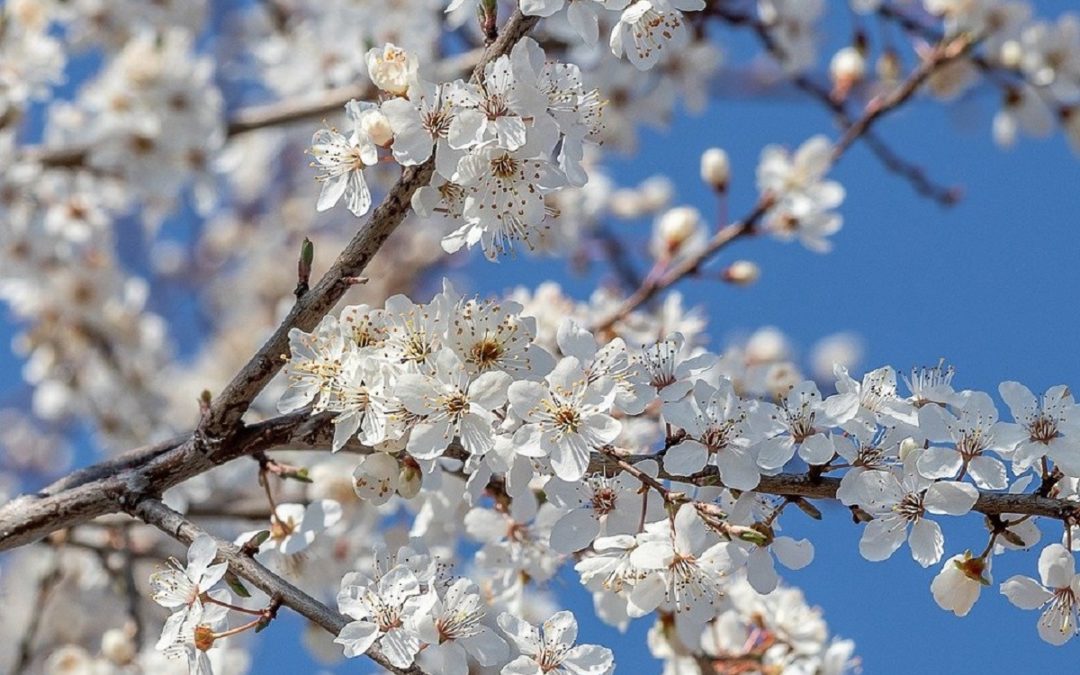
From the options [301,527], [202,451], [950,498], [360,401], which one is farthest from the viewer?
[301,527]

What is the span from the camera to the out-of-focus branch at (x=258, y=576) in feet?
4.99

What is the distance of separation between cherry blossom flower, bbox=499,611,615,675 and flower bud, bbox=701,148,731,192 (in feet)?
5.90

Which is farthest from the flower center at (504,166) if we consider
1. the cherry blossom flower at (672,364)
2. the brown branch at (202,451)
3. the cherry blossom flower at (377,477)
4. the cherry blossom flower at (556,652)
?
the cherry blossom flower at (556,652)

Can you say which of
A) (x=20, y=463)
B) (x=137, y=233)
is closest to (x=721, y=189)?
(x=137, y=233)

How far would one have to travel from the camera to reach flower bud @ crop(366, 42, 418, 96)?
1612 mm

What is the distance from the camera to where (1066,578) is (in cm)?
151

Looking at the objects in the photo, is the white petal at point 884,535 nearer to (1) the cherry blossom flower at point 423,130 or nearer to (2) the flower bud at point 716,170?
(1) the cherry blossom flower at point 423,130

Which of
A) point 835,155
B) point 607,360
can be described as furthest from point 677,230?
point 607,360

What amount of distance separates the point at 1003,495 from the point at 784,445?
0.88 feet

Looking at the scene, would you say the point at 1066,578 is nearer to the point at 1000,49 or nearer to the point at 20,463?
the point at 1000,49

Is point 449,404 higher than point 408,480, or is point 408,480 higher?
point 449,404

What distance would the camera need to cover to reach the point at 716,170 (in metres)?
3.17

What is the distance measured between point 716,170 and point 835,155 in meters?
0.34

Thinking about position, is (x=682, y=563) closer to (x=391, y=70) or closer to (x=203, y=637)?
(x=203, y=637)
